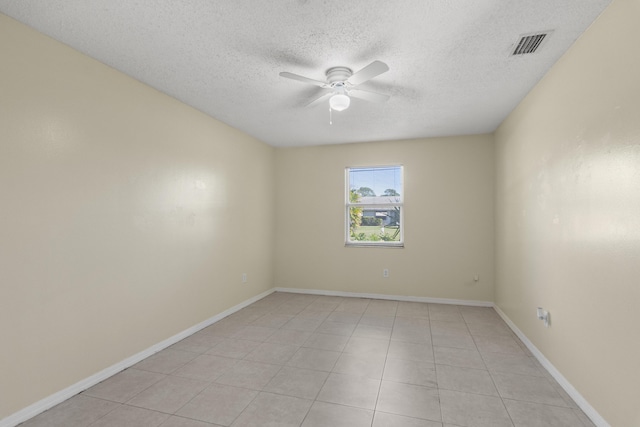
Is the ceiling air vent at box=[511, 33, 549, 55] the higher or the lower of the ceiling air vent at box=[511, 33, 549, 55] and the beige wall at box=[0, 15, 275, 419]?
the higher

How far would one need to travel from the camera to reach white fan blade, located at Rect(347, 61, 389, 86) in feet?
6.88

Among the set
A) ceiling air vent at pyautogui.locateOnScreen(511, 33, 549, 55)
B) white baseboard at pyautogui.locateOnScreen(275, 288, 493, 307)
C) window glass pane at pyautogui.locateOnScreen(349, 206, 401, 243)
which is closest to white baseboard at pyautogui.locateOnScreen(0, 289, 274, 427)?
white baseboard at pyautogui.locateOnScreen(275, 288, 493, 307)

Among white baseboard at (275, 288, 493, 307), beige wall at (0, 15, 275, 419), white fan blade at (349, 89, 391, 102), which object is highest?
white fan blade at (349, 89, 391, 102)

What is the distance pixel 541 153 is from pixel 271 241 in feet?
12.9

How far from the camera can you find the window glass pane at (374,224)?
4926 mm

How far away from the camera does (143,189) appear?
111 inches

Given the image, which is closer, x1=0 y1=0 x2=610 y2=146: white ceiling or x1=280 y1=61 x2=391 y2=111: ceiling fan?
x1=0 y1=0 x2=610 y2=146: white ceiling

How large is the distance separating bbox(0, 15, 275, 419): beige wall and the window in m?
2.29

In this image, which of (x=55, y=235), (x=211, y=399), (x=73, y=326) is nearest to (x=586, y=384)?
(x=211, y=399)

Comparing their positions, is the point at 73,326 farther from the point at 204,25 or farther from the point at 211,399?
the point at 204,25

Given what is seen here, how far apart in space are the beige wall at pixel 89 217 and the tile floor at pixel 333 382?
1.10 feet

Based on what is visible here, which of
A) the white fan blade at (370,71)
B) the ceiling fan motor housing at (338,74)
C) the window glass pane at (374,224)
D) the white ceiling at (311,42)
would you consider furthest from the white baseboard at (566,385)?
the ceiling fan motor housing at (338,74)

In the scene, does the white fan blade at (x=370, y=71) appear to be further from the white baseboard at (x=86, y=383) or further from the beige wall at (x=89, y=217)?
the white baseboard at (x=86, y=383)

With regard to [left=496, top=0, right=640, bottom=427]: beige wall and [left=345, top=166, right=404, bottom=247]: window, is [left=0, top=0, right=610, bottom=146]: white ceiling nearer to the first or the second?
[left=496, top=0, right=640, bottom=427]: beige wall
